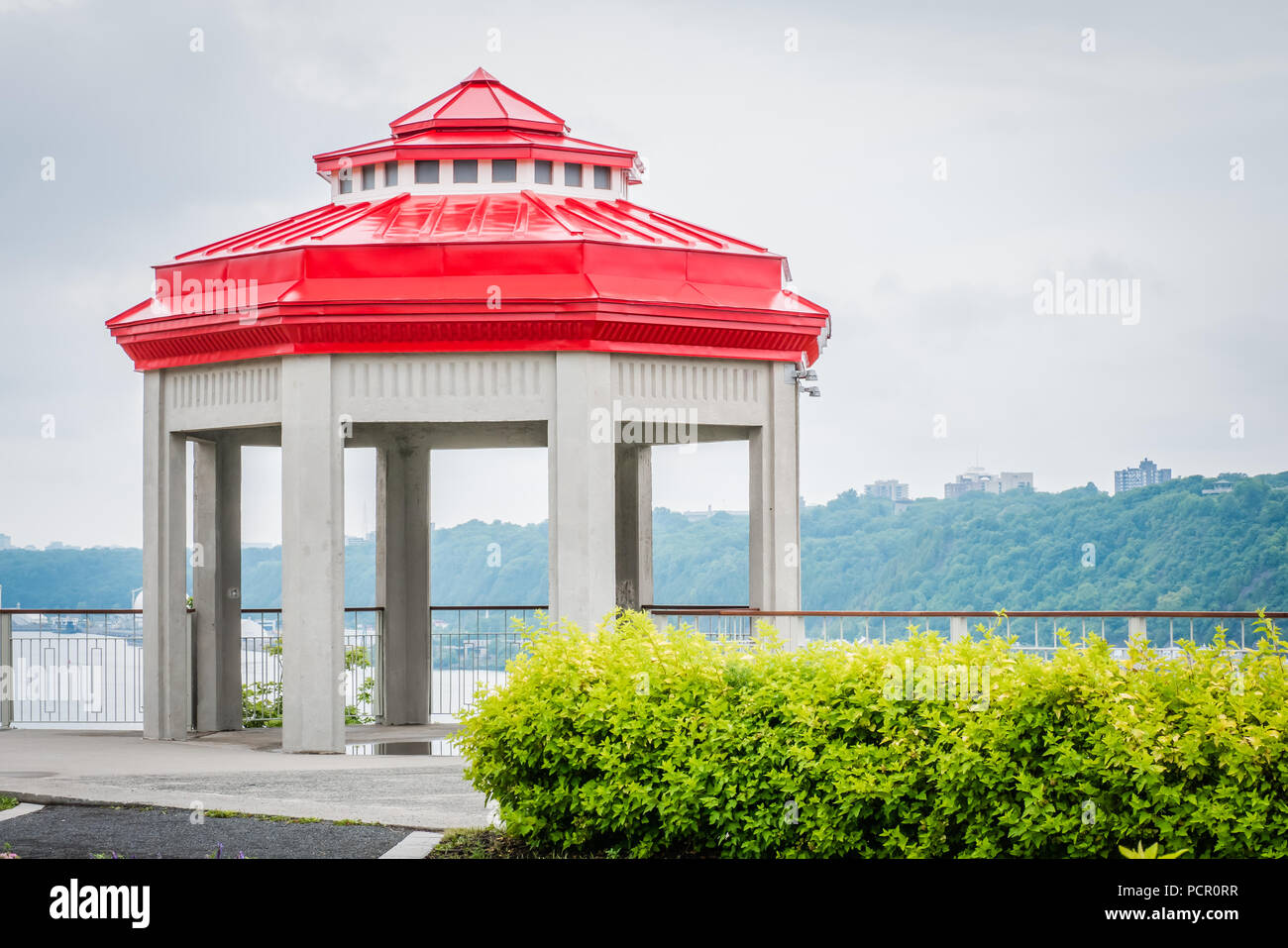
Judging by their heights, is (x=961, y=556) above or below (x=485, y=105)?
below

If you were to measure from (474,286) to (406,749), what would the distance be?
5.30m

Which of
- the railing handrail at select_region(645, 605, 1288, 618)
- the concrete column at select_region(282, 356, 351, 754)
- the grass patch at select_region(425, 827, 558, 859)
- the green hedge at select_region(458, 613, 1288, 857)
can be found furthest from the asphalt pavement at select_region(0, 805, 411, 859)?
the railing handrail at select_region(645, 605, 1288, 618)

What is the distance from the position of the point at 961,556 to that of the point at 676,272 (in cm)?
5704

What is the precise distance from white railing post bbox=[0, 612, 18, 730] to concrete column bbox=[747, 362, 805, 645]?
10.1 metres

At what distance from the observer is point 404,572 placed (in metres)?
21.8

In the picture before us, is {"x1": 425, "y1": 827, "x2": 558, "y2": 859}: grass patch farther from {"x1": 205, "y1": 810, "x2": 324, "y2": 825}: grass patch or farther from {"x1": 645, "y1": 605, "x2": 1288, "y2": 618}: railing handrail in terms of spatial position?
{"x1": 645, "y1": 605, "x2": 1288, "y2": 618}: railing handrail

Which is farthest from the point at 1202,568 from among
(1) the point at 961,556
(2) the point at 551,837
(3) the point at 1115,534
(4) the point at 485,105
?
(2) the point at 551,837

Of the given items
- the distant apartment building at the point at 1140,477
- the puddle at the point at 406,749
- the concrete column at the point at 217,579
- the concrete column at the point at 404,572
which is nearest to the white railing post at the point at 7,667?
the concrete column at the point at 217,579

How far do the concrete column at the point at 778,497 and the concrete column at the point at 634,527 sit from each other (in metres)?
3.82
